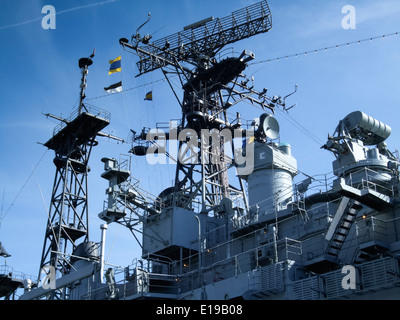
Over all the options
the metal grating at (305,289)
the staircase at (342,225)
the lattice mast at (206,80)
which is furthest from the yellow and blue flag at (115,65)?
the metal grating at (305,289)

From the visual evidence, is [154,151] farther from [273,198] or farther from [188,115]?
[273,198]

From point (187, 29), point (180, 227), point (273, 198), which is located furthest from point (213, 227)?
point (187, 29)

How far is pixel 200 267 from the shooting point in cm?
2756

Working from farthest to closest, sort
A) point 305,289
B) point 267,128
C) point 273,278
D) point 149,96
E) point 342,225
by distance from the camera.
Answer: point 149,96 < point 267,128 < point 273,278 < point 342,225 < point 305,289

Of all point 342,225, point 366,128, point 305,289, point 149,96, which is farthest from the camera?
point 149,96

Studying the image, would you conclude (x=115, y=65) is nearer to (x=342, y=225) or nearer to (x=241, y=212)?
(x=241, y=212)

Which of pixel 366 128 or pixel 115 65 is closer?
pixel 366 128

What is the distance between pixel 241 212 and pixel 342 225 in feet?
36.3

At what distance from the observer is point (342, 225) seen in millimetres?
22406

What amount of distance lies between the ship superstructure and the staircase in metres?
0.04

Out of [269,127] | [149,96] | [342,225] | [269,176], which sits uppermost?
[149,96]

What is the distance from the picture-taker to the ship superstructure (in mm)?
22156

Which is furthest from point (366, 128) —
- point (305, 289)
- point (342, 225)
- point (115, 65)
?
point (115, 65)

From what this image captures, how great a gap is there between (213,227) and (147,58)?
14481mm
